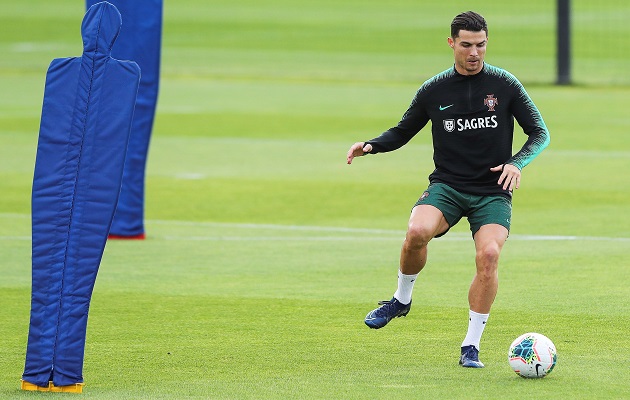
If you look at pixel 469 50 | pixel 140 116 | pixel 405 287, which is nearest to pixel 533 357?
pixel 405 287

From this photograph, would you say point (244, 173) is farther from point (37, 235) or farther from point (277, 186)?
point (37, 235)

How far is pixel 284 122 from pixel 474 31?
1516cm

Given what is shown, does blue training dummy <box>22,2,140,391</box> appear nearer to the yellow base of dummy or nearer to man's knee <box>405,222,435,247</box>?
the yellow base of dummy

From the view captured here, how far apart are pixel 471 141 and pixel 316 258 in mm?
4058

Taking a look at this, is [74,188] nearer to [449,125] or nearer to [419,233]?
[419,233]

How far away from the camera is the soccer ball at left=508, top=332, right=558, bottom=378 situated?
7.98m

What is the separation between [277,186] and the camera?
56.5 feet

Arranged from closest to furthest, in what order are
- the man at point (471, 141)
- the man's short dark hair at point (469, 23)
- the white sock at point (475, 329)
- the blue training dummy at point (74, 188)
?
1. the blue training dummy at point (74, 188)
2. the white sock at point (475, 329)
3. the man's short dark hair at point (469, 23)
4. the man at point (471, 141)

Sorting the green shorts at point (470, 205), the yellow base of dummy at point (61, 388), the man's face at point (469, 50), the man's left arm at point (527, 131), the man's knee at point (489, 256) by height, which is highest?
the man's face at point (469, 50)

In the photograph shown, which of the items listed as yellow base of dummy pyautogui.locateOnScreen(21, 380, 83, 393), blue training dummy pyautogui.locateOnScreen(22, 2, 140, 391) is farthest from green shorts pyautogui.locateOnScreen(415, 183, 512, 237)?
yellow base of dummy pyautogui.locateOnScreen(21, 380, 83, 393)

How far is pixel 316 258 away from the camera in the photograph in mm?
12656

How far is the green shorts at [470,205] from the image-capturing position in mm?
8703

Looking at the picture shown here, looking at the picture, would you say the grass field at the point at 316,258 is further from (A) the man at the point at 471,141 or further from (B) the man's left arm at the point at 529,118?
(B) the man's left arm at the point at 529,118

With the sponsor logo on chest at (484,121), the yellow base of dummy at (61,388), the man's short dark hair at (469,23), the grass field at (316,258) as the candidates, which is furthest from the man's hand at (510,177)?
the yellow base of dummy at (61,388)
